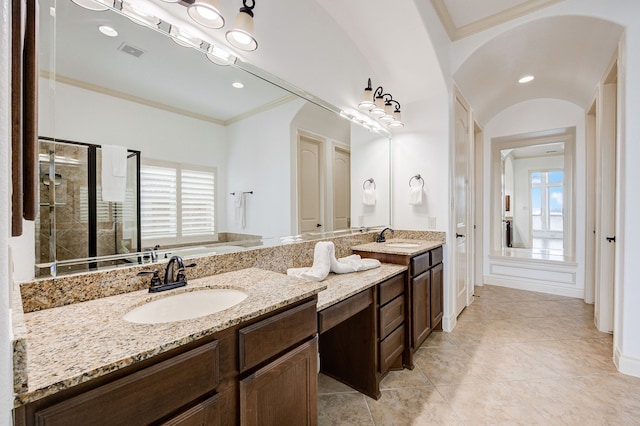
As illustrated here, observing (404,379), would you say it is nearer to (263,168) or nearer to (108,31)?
(263,168)

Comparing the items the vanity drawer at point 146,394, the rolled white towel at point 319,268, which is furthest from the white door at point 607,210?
the vanity drawer at point 146,394

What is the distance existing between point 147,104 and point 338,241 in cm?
159

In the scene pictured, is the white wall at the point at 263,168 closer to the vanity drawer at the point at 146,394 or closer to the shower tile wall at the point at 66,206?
the shower tile wall at the point at 66,206

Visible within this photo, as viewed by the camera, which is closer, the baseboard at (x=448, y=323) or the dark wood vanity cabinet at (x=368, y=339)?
the dark wood vanity cabinet at (x=368, y=339)

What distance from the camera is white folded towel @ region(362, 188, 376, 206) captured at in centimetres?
264

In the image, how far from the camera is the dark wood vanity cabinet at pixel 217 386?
1.93 feet

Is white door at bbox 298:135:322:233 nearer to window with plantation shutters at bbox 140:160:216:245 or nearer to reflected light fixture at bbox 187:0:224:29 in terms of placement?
window with plantation shutters at bbox 140:160:216:245

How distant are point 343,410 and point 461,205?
2441 millimetres

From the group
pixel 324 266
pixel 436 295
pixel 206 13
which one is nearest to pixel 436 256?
pixel 436 295

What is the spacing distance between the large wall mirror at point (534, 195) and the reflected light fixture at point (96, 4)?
4.65m

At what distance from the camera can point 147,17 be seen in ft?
3.68

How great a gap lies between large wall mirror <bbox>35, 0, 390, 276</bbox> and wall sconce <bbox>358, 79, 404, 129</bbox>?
55cm

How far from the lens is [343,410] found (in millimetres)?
1622

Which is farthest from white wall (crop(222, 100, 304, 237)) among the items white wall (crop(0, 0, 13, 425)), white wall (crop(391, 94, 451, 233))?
white wall (crop(391, 94, 451, 233))
